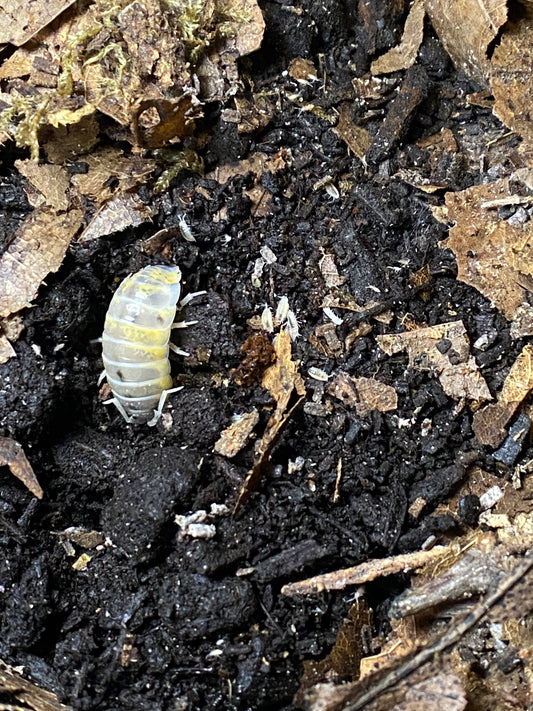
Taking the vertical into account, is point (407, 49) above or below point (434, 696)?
above

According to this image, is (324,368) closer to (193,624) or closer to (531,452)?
(531,452)

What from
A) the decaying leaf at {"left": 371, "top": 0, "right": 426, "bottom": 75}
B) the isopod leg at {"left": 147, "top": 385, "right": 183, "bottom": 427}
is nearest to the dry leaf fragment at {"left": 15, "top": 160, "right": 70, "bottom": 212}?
the isopod leg at {"left": 147, "top": 385, "right": 183, "bottom": 427}

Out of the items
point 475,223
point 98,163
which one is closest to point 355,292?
point 475,223

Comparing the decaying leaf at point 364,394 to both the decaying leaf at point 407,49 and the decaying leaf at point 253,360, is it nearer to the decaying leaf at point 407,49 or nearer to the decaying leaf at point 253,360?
the decaying leaf at point 253,360

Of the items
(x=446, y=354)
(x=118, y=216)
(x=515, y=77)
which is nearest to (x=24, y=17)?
(x=118, y=216)

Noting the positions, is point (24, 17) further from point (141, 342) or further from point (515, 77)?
point (515, 77)
